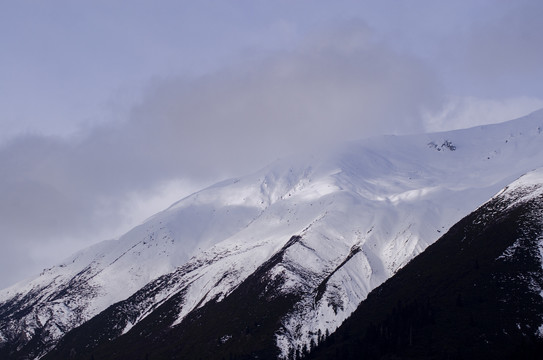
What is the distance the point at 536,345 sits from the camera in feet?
623

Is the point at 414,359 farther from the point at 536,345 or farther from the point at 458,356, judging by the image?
the point at 536,345

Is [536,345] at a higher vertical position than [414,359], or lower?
lower

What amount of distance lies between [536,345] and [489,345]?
14.1m

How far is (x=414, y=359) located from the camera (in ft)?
651

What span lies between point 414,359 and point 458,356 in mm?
13594

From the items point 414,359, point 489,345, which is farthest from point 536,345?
point 414,359

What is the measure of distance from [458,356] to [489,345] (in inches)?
480

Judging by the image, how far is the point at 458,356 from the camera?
19312cm

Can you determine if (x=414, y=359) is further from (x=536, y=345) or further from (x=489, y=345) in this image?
(x=536, y=345)

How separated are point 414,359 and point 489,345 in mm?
23787

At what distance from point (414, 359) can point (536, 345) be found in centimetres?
3640

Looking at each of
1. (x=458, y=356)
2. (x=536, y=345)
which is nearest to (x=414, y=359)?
(x=458, y=356)
